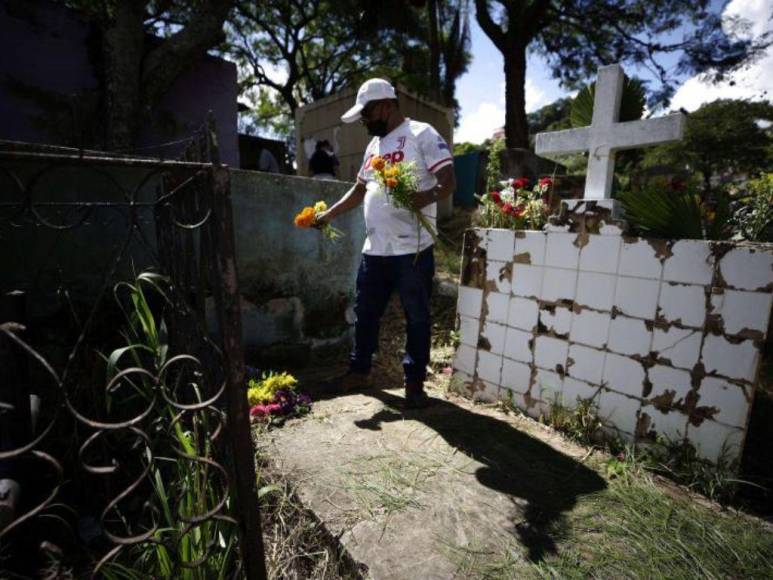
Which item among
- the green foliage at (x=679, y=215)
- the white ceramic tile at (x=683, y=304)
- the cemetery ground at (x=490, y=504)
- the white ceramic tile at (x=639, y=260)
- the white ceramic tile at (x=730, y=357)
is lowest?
the cemetery ground at (x=490, y=504)

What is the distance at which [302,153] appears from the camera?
1059cm

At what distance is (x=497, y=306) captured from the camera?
251 centimetres

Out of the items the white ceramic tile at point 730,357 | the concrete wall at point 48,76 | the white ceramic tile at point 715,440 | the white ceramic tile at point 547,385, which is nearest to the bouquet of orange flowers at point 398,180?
the white ceramic tile at point 547,385

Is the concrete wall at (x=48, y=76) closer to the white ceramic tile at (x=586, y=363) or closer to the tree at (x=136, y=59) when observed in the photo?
the tree at (x=136, y=59)

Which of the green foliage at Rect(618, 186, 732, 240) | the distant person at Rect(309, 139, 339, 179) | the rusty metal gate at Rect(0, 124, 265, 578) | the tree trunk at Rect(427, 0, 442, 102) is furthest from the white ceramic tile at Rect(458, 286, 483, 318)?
the tree trunk at Rect(427, 0, 442, 102)

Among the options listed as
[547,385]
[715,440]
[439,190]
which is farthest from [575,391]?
[439,190]

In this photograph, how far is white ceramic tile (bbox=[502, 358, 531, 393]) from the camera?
7.85 ft

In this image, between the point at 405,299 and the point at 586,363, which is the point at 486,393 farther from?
the point at 405,299

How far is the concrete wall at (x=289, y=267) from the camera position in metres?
3.04

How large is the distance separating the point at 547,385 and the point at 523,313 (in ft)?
1.33

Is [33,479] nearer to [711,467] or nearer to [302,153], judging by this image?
[711,467]

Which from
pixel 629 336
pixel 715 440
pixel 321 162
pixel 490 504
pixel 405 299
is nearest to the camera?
pixel 490 504

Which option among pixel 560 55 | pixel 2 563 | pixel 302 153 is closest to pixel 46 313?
pixel 2 563

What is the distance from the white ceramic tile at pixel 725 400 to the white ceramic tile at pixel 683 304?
25cm
